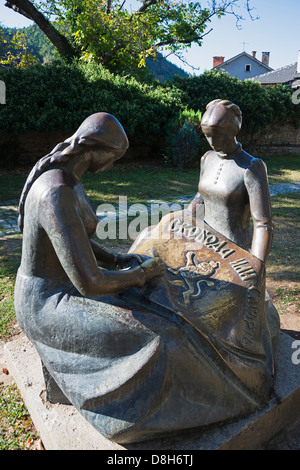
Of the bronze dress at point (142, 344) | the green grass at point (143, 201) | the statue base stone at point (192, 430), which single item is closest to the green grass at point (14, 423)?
the green grass at point (143, 201)

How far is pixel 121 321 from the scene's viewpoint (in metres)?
1.83

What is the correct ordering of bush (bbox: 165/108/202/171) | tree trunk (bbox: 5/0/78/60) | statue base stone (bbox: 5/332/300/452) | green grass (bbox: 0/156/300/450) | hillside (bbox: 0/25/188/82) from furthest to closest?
hillside (bbox: 0/25/188/82), tree trunk (bbox: 5/0/78/60), bush (bbox: 165/108/202/171), green grass (bbox: 0/156/300/450), statue base stone (bbox: 5/332/300/452)

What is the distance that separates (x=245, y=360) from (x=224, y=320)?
26cm

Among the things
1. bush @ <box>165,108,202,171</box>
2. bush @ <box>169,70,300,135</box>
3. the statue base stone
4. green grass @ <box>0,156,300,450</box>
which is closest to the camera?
the statue base stone

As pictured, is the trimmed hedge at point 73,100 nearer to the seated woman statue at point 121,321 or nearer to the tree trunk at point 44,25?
the tree trunk at point 44,25

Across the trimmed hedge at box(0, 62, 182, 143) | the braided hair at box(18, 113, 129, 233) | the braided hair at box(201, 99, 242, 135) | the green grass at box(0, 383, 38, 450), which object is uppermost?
the trimmed hedge at box(0, 62, 182, 143)

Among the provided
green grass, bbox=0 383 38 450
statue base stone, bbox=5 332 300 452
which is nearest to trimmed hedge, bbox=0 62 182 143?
green grass, bbox=0 383 38 450

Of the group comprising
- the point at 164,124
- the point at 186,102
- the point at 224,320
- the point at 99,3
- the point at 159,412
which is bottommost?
the point at 159,412

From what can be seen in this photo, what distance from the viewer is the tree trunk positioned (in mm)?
13734

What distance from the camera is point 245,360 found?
210 cm

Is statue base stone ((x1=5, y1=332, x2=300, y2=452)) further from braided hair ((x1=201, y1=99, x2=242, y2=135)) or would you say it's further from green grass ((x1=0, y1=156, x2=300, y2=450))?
braided hair ((x1=201, y1=99, x2=242, y2=135))

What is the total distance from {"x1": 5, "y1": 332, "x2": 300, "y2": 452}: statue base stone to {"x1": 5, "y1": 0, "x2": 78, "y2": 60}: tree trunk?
14788mm
